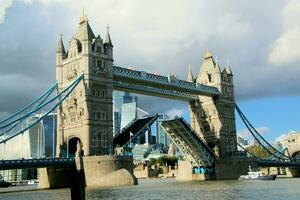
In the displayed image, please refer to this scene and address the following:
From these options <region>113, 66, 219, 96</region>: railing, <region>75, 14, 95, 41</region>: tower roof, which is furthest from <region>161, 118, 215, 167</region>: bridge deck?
<region>75, 14, 95, 41</region>: tower roof

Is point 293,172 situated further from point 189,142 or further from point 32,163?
point 32,163

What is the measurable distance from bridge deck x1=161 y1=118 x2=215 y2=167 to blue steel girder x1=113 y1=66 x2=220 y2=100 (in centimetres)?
633

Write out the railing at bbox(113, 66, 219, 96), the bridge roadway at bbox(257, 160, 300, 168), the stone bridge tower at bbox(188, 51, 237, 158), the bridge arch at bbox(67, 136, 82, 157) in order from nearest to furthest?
the bridge arch at bbox(67, 136, 82, 157)
the railing at bbox(113, 66, 219, 96)
the stone bridge tower at bbox(188, 51, 237, 158)
the bridge roadway at bbox(257, 160, 300, 168)

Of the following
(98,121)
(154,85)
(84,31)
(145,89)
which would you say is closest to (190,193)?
(98,121)

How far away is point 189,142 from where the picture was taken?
3265 inches

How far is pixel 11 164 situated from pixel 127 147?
61.5ft

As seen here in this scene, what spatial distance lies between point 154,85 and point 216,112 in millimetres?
18109

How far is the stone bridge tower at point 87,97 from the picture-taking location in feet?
228

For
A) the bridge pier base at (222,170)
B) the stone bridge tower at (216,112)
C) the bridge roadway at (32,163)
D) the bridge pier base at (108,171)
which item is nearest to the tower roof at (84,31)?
the bridge pier base at (108,171)

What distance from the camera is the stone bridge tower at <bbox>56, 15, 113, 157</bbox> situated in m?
69.6

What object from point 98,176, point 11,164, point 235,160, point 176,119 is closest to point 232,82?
point 235,160

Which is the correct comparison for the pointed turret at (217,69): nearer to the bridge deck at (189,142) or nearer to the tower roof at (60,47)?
the bridge deck at (189,142)

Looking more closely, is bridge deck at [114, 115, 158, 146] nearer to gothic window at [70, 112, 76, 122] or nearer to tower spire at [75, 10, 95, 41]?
gothic window at [70, 112, 76, 122]

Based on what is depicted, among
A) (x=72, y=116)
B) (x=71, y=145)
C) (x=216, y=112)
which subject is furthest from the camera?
(x=216, y=112)
